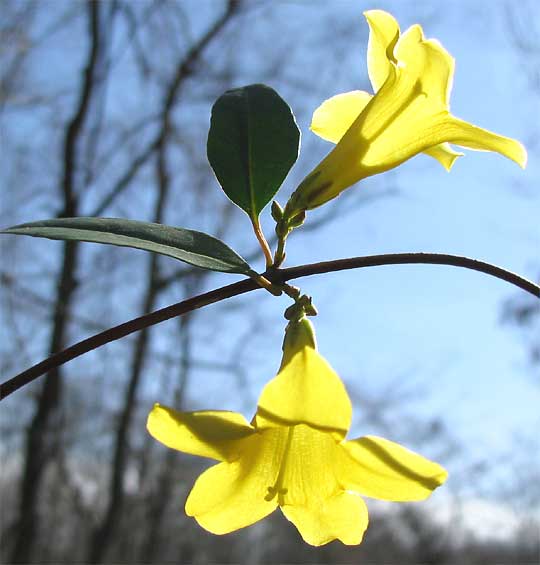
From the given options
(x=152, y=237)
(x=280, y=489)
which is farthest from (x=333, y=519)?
(x=152, y=237)

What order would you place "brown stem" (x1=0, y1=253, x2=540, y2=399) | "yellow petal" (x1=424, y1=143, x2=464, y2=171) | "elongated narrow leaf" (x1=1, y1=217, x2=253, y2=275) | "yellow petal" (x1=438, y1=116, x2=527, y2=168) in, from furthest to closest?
1. "yellow petal" (x1=424, y1=143, x2=464, y2=171)
2. "yellow petal" (x1=438, y1=116, x2=527, y2=168)
3. "elongated narrow leaf" (x1=1, y1=217, x2=253, y2=275)
4. "brown stem" (x1=0, y1=253, x2=540, y2=399)

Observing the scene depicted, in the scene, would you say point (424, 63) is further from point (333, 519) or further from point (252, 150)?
point (333, 519)

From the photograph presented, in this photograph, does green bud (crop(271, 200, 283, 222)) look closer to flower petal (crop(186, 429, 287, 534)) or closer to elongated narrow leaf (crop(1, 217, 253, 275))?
elongated narrow leaf (crop(1, 217, 253, 275))

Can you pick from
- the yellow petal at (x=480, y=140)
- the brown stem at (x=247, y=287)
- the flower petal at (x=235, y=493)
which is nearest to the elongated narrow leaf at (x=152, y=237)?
the brown stem at (x=247, y=287)

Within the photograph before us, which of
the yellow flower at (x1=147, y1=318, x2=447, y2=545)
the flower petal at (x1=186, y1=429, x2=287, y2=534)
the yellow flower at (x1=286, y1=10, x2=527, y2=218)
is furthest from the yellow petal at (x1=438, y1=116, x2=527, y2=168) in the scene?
the flower petal at (x1=186, y1=429, x2=287, y2=534)

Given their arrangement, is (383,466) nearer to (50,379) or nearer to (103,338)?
(103,338)

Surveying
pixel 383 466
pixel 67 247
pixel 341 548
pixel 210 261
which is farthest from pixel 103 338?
pixel 341 548
